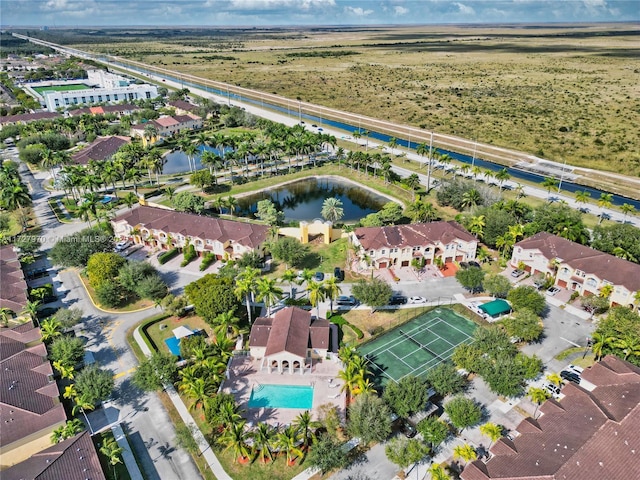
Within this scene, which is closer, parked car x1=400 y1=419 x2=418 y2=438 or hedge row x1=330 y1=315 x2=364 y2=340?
parked car x1=400 y1=419 x2=418 y2=438

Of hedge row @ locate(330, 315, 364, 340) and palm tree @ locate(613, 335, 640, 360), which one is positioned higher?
palm tree @ locate(613, 335, 640, 360)

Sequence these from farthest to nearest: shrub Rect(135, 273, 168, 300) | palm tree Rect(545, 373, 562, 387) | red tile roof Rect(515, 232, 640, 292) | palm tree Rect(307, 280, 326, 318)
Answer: shrub Rect(135, 273, 168, 300)
red tile roof Rect(515, 232, 640, 292)
palm tree Rect(307, 280, 326, 318)
palm tree Rect(545, 373, 562, 387)

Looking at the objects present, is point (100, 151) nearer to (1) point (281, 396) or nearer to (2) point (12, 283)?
(2) point (12, 283)

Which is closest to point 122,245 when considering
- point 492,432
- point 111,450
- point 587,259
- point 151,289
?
point 151,289

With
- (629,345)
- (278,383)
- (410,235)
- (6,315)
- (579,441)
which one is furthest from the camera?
(410,235)

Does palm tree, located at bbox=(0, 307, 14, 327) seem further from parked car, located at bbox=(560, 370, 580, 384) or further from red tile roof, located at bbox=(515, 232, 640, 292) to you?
red tile roof, located at bbox=(515, 232, 640, 292)

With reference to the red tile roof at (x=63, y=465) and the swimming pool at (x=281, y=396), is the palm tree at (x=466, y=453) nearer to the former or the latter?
the swimming pool at (x=281, y=396)

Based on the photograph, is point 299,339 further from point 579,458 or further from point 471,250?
point 471,250

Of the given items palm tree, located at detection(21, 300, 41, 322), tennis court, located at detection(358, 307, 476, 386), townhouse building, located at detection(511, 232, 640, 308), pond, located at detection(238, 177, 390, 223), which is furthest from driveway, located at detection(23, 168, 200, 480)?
townhouse building, located at detection(511, 232, 640, 308)
